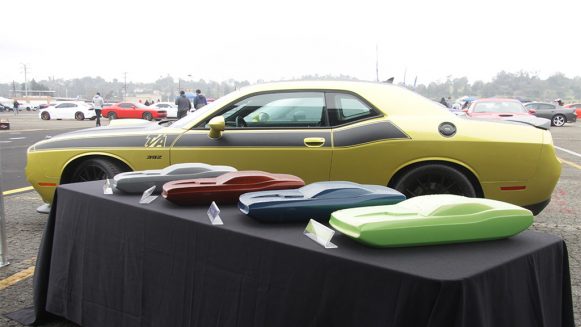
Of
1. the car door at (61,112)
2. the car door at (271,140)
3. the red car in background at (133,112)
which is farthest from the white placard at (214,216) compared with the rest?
the car door at (61,112)

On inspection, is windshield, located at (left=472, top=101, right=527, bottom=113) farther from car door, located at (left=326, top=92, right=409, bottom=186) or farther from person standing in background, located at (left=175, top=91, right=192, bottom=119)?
car door, located at (left=326, top=92, right=409, bottom=186)

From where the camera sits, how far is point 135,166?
428cm

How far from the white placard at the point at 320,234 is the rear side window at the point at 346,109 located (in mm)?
2529

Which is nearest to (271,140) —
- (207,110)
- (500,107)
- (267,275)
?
(207,110)

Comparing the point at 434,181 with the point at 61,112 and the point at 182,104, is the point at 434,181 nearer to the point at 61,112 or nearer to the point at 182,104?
the point at 182,104

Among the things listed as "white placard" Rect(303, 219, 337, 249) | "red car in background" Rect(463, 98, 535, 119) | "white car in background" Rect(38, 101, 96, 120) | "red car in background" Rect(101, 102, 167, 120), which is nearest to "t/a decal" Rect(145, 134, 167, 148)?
"white placard" Rect(303, 219, 337, 249)

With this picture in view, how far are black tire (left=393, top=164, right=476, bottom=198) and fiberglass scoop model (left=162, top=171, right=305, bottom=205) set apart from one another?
1.90 metres

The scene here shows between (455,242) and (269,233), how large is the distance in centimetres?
64

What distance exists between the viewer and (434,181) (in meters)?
4.05

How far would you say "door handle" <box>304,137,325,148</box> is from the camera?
4.03 m

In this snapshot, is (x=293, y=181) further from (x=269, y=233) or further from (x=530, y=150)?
(x=530, y=150)

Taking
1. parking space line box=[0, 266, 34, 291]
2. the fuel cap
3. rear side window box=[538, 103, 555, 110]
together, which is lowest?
parking space line box=[0, 266, 34, 291]

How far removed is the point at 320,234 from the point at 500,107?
13652 mm

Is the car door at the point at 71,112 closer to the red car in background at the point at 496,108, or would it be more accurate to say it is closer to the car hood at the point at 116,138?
the red car in background at the point at 496,108
